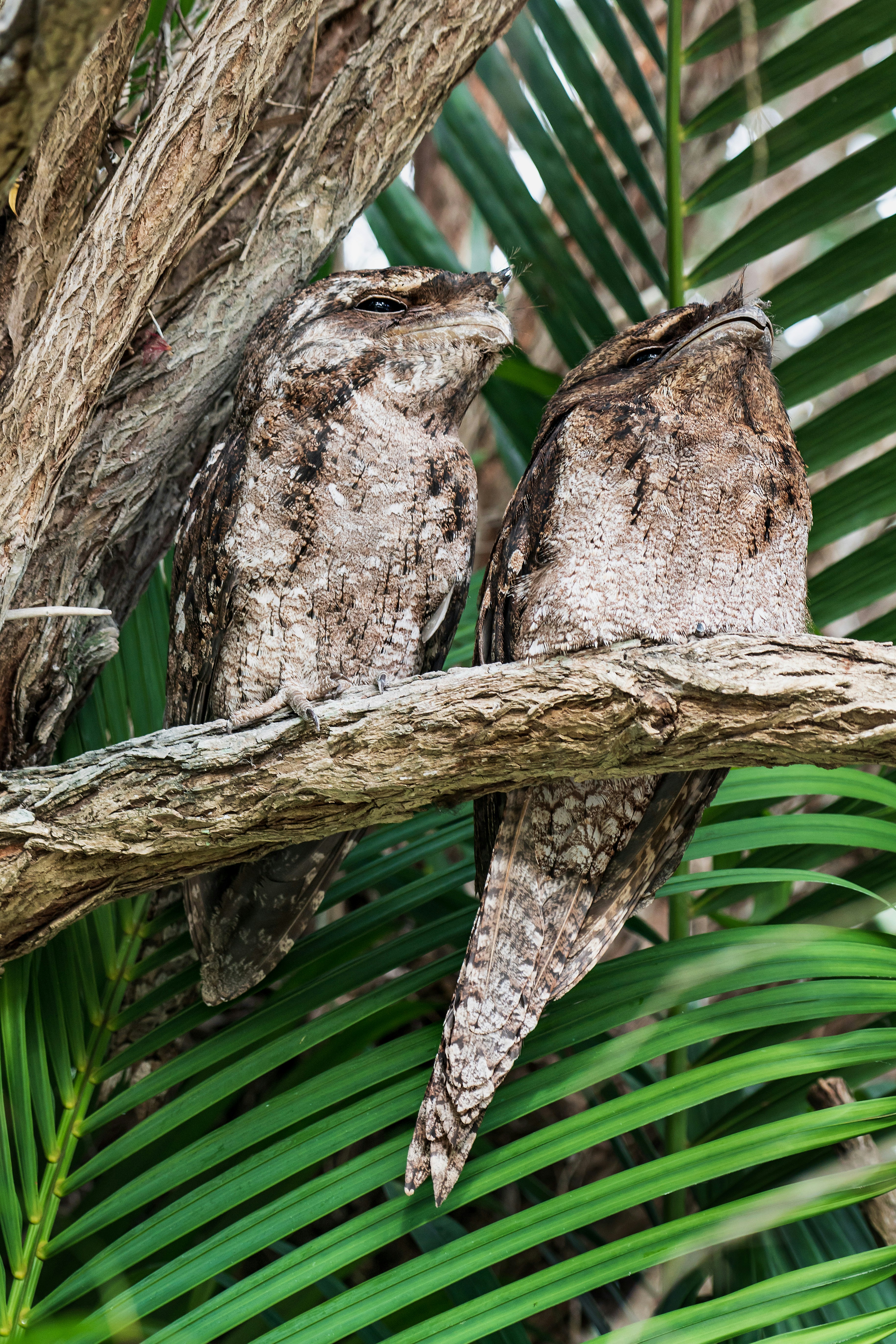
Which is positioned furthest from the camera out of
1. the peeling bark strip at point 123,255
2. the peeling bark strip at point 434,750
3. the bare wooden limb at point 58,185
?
the bare wooden limb at point 58,185

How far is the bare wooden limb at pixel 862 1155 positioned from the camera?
6.58ft

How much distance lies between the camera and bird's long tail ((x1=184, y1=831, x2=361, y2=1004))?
6.48ft

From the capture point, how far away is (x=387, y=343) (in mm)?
1957

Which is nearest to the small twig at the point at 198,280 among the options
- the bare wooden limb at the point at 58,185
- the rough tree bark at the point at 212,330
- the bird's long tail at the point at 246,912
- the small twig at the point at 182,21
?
the rough tree bark at the point at 212,330

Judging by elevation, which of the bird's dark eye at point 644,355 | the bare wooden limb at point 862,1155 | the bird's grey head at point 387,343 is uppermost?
the bird's grey head at point 387,343

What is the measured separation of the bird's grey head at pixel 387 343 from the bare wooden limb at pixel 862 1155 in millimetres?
1578

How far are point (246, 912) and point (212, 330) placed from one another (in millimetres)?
1190

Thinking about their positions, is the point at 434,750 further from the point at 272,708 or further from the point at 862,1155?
the point at 862,1155

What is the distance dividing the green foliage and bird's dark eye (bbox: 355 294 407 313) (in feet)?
1.69

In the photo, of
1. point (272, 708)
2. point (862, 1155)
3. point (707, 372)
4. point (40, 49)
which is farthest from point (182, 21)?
point (862, 1155)

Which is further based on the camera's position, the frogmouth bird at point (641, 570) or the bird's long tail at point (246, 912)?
the bird's long tail at point (246, 912)

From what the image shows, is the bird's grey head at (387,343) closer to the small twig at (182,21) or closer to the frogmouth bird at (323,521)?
the frogmouth bird at (323,521)

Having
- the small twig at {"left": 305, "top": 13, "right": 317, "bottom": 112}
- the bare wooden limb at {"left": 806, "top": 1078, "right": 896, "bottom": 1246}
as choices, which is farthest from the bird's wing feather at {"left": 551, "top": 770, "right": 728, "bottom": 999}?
the small twig at {"left": 305, "top": 13, "right": 317, "bottom": 112}

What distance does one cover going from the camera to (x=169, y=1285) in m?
1.52
